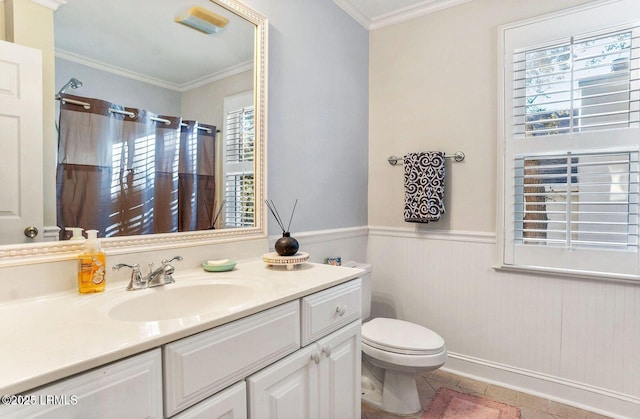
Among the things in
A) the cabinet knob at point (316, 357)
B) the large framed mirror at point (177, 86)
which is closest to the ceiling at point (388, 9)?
the large framed mirror at point (177, 86)

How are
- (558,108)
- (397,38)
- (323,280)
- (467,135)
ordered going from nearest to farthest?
(323,280) < (558,108) < (467,135) < (397,38)

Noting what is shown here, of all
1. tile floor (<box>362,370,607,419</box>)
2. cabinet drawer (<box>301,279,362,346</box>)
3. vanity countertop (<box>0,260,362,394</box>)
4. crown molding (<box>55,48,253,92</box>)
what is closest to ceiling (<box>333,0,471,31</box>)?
crown molding (<box>55,48,253,92</box>)

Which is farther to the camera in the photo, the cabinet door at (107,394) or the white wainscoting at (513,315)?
the white wainscoting at (513,315)

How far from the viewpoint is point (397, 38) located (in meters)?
2.47

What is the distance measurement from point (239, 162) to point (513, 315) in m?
1.82

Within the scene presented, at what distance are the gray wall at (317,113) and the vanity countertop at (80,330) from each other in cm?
81

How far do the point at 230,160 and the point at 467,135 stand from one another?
150 cm

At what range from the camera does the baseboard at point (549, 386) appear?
5.98 feet

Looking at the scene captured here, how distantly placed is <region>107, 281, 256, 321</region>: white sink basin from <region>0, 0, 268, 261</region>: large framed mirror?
22 cm

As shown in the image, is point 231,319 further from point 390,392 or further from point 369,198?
point 369,198

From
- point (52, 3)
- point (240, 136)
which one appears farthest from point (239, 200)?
point (52, 3)

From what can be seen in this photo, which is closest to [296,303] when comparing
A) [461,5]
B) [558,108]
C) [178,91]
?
[178,91]

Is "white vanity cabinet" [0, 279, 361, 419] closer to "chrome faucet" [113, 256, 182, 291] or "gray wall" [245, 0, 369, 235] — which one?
"chrome faucet" [113, 256, 182, 291]

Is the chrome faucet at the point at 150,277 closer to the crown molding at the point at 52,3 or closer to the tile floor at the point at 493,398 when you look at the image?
the crown molding at the point at 52,3
